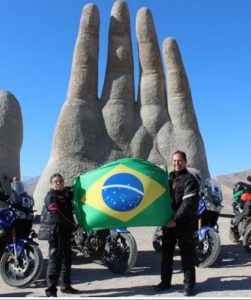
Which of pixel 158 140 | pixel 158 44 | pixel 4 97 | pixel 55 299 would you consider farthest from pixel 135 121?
pixel 55 299

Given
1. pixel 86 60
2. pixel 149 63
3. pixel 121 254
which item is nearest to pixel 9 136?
pixel 86 60

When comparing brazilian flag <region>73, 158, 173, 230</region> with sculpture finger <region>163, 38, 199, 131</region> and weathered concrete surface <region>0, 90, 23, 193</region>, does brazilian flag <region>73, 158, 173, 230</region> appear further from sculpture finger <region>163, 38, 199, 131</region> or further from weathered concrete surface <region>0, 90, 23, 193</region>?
sculpture finger <region>163, 38, 199, 131</region>

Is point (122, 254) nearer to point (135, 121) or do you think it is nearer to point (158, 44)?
point (135, 121)

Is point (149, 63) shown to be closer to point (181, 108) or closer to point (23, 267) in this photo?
point (181, 108)

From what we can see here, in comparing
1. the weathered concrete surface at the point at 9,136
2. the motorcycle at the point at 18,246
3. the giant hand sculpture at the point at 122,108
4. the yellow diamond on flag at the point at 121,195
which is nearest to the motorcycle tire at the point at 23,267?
the motorcycle at the point at 18,246

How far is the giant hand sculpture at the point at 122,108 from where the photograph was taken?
18.8 meters

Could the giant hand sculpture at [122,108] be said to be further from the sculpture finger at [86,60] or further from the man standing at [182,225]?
the man standing at [182,225]

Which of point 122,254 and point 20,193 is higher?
point 20,193

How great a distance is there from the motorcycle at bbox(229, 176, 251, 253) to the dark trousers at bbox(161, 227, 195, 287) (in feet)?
8.42

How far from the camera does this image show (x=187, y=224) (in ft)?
16.5

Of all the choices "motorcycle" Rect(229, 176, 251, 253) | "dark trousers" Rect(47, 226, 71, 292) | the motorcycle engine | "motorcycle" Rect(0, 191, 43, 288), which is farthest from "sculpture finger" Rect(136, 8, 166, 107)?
"dark trousers" Rect(47, 226, 71, 292)

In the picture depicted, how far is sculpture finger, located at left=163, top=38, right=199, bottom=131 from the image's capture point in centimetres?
1997

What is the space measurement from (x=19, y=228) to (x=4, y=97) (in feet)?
35.5

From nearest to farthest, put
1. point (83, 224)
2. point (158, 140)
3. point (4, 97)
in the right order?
point (83, 224), point (4, 97), point (158, 140)
